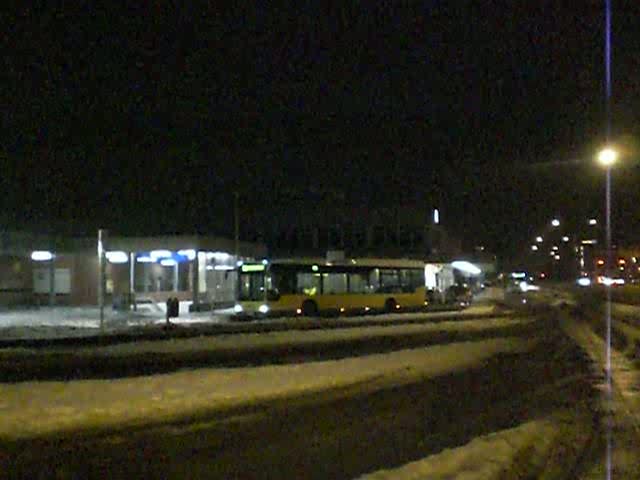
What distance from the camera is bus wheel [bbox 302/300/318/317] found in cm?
5497

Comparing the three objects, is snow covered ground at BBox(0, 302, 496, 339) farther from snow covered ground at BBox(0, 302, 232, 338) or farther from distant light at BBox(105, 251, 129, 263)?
distant light at BBox(105, 251, 129, 263)

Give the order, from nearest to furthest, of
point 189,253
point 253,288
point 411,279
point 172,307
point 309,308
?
point 172,307
point 253,288
point 309,308
point 189,253
point 411,279

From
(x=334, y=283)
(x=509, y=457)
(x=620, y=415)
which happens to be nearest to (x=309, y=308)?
(x=334, y=283)

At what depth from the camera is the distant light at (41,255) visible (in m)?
57.5

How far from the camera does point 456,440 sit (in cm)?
1347

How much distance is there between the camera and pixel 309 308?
2168 inches

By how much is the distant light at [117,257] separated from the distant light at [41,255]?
3.31 metres

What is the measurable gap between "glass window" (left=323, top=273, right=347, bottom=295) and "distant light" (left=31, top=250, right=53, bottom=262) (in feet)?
51.5

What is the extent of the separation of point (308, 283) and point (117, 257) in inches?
506

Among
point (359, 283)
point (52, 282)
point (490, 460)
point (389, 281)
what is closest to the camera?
point (490, 460)

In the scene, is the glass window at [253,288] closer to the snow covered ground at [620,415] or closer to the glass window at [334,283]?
the glass window at [334,283]

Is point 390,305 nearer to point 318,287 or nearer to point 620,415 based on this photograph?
point 318,287

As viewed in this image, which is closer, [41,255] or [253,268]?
[253,268]

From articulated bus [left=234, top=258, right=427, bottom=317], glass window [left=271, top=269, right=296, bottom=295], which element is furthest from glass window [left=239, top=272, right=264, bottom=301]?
glass window [left=271, top=269, right=296, bottom=295]
